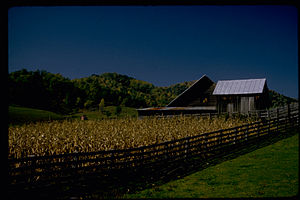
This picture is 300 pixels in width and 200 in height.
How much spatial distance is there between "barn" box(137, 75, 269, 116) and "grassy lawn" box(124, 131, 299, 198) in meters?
16.5

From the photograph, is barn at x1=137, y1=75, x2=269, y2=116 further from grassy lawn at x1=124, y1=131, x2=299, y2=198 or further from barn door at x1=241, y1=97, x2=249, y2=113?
grassy lawn at x1=124, y1=131, x2=299, y2=198

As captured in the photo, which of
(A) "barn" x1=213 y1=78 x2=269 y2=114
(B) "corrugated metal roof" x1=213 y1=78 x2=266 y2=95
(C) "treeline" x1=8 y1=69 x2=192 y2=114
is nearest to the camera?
(A) "barn" x1=213 y1=78 x2=269 y2=114

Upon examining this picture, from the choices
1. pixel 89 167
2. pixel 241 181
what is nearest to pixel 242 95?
pixel 241 181

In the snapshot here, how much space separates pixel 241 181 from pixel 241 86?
23.8m

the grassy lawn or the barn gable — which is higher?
the barn gable

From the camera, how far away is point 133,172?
9.89m

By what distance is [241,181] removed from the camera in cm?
857

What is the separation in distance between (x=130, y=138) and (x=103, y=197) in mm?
5964

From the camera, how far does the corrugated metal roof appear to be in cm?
2899

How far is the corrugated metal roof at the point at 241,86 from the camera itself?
95.1 ft

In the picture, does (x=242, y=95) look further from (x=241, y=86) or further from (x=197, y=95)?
(x=197, y=95)

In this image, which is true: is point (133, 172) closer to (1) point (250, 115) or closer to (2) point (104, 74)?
(1) point (250, 115)

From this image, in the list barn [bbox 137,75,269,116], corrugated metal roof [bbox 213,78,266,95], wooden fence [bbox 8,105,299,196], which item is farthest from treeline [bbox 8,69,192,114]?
wooden fence [bbox 8,105,299,196]

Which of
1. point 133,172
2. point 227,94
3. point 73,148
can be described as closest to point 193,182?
point 133,172
